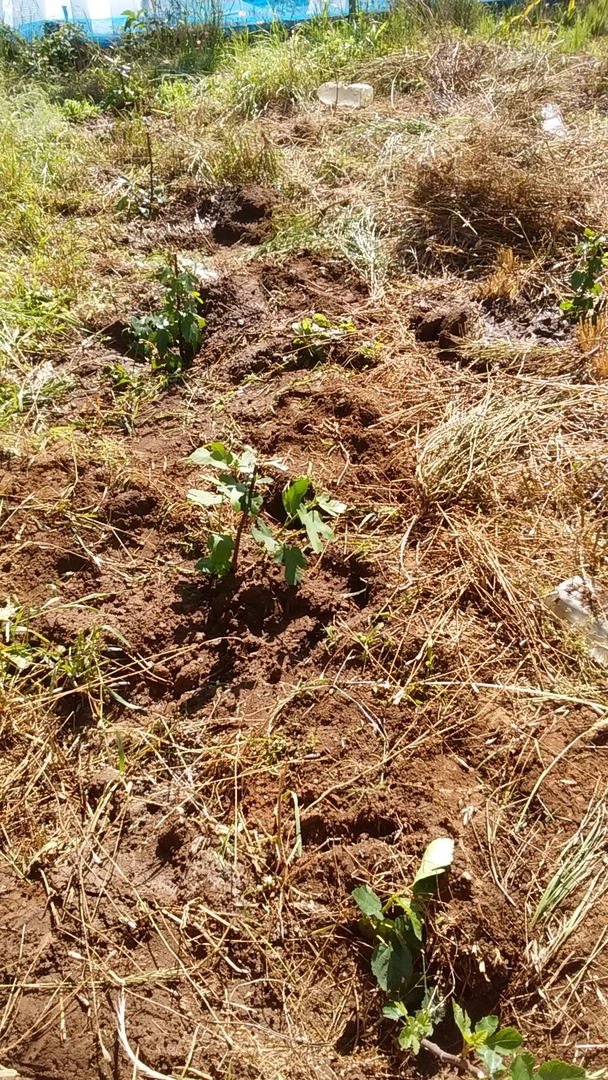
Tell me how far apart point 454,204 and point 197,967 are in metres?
3.35

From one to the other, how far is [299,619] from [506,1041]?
1.05 m

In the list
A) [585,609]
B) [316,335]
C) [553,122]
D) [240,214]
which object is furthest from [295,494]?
[553,122]

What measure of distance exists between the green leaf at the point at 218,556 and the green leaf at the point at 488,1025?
3.85ft

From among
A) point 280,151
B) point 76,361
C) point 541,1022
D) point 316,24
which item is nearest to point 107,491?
point 76,361

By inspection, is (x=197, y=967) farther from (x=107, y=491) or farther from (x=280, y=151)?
(x=280, y=151)

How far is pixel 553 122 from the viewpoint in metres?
4.10

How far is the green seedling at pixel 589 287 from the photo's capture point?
282cm

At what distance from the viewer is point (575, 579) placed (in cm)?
204

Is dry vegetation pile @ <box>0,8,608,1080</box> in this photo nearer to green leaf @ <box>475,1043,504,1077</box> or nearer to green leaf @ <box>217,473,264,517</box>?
green leaf @ <box>475,1043,504,1077</box>

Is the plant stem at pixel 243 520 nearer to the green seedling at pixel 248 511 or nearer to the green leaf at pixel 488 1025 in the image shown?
the green seedling at pixel 248 511

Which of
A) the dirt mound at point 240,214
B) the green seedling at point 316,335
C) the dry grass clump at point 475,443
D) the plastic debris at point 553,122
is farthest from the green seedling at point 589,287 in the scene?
the dirt mound at point 240,214

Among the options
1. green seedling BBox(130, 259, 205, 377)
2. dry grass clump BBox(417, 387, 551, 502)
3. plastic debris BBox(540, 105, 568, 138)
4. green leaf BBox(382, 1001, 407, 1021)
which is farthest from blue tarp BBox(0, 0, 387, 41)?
green leaf BBox(382, 1001, 407, 1021)

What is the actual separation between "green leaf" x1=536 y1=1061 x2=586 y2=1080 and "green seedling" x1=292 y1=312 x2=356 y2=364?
222cm

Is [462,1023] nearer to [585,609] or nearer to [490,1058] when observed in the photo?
[490,1058]
